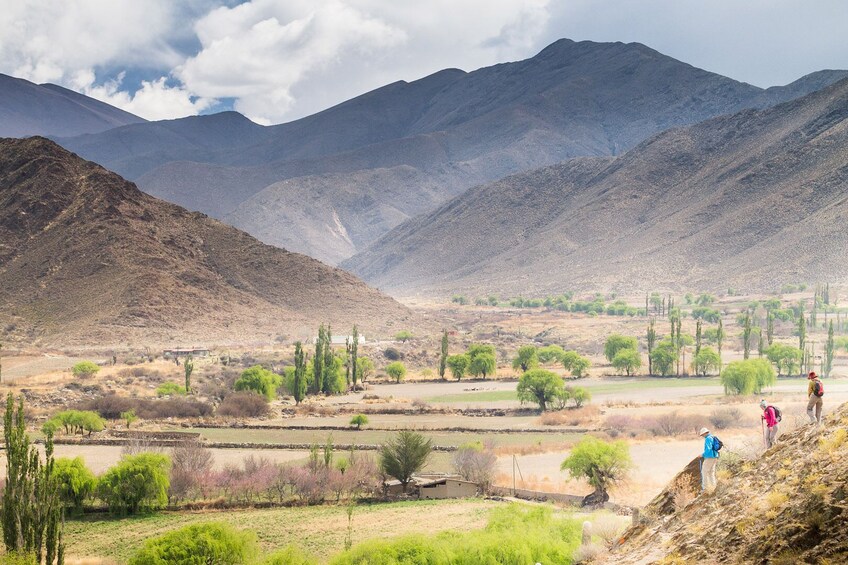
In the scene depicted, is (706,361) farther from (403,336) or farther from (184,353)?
(184,353)

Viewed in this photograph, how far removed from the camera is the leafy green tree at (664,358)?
93.8 metres

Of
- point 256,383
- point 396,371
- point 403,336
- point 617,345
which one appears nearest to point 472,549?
point 256,383

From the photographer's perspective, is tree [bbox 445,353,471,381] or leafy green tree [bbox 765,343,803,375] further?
tree [bbox 445,353,471,381]

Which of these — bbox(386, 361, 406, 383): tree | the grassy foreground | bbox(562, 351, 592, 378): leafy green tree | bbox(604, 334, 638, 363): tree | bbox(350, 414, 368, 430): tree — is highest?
bbox(604, 334, 638, 363): tree

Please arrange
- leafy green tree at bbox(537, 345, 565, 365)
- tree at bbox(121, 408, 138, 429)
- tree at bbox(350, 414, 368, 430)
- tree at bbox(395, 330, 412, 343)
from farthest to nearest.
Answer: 1. tree at bbox(395, 330, 412, 343)
2. leafy green tree at bbox(537, 345, 565, 365)
3. tree at bbox(121, 408, 138, 429)
4. tree at bbox(350, 414, 368, 430)

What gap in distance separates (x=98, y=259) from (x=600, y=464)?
95.0m

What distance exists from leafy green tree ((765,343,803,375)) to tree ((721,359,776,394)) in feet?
40.4

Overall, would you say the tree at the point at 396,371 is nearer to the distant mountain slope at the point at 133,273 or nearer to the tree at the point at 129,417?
the distant mountain slope at the point at 133,273

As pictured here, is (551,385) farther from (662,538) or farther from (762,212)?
(762,212)

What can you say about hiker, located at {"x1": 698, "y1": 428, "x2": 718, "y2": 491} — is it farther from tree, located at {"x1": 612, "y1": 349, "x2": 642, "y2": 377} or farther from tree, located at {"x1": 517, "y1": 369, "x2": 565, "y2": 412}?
tree, located at {"x1": 612, "y1": 349, "x2": 642, "y2": 377}

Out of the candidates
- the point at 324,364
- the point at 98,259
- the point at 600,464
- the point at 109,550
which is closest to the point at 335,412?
the point at 324,364

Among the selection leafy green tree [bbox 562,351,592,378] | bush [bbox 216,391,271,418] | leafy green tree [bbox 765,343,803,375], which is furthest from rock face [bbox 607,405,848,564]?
leafy green tree [bbox 562,351,592,378]

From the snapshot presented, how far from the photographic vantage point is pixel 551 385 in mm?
73688

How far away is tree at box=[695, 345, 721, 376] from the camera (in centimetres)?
9056
